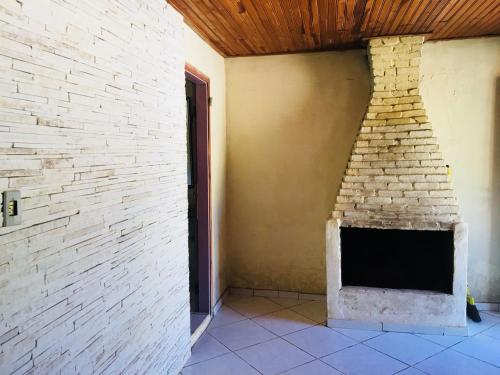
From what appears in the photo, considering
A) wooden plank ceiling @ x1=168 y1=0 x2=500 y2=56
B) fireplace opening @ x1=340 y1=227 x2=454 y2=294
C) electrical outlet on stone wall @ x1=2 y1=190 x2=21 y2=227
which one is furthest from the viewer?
fireplace opening @ x1=340 y1=227 x2=454 y2=294

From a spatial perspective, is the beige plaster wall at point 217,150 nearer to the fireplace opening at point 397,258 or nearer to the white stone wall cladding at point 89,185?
the white stone wall cladding at point 89,185

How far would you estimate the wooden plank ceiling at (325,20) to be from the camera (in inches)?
102

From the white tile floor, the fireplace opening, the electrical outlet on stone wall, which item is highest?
the electrical outlet on stone wall

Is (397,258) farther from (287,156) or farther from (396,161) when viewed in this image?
(287,156)

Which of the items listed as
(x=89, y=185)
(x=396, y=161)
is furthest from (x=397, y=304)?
(x=89, y=185)

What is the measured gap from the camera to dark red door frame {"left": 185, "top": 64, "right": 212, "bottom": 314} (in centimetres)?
338

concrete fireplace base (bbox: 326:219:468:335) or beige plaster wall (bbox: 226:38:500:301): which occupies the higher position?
beige plaster wall (bbox: 226:38:500:301)

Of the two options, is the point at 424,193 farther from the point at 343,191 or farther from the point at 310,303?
the point at 310,303

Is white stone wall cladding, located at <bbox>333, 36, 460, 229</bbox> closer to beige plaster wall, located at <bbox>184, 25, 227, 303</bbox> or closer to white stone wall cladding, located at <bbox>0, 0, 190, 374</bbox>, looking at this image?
beige plaster wall, located at <bbox>184, 25, 227, 303</bbox>

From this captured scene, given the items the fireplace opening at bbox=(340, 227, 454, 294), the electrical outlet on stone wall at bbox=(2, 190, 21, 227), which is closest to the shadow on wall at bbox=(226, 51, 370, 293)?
the fireplace opening at bbox=(340, 227, 454, 294)

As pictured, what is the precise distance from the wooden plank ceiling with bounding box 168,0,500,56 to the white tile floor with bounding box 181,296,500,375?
2464mm

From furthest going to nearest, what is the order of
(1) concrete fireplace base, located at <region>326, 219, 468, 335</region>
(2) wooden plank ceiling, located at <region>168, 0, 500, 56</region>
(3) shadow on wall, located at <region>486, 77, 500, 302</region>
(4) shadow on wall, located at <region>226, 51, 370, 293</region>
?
(4) shadow on wall, located at <region>226, 51, 370, 293</region> → (3) shadow on wall, located at <region>486, 77, 500, 302</region> → (1) concrete fireplace base, located at <region>326, 219, 468, 335</region> → (2) wooden plank ceiling, located at <region>168, 0, 500, 56</region>

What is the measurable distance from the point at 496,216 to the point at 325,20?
238 centimetres

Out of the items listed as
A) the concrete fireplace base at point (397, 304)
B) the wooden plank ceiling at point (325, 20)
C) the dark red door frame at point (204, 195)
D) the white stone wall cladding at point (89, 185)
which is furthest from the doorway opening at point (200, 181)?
the concrete fireplace base at point (397, 304)
